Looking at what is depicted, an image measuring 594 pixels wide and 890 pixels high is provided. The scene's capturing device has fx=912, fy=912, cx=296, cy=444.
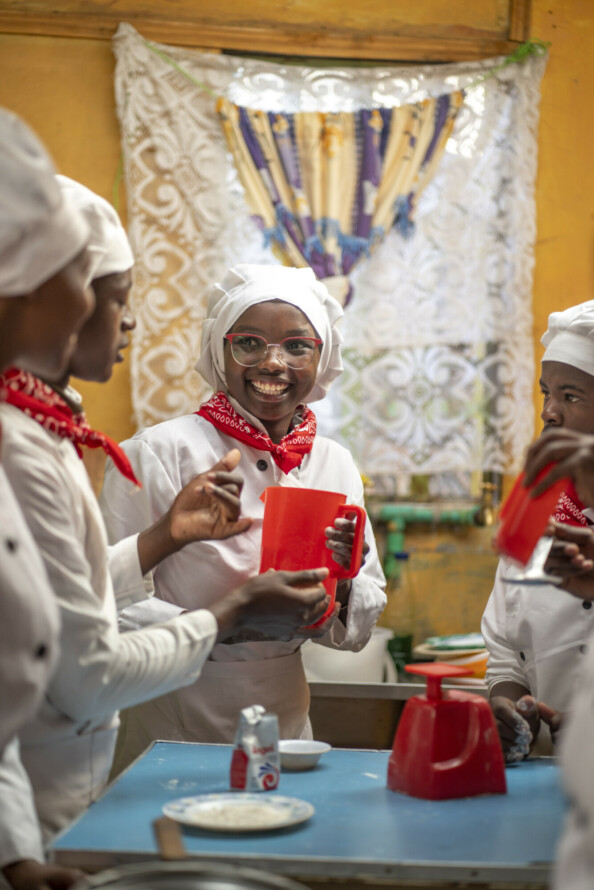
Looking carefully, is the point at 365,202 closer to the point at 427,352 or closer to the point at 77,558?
the point at 427,352

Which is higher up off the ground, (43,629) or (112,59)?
(112,59)

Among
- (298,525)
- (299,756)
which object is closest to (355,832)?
(299,756)

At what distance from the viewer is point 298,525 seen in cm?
213

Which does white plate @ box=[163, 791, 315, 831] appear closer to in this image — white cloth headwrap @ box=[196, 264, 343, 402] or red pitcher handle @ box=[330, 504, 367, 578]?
red pitcher handle @ box=[330, 504, 367, 578]

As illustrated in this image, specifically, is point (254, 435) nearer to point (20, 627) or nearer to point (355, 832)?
point (355, 832)

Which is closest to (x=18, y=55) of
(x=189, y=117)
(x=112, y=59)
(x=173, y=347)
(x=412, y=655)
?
(x=112, y=59)

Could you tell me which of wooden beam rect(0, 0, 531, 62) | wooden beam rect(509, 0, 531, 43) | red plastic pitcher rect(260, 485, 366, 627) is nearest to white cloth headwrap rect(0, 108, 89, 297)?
red plastic pitcher rect(260, 485, 366, 627)

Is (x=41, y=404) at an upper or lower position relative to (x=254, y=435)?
upper

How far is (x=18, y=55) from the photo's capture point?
427 cm

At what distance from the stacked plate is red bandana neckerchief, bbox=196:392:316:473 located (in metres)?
1.31

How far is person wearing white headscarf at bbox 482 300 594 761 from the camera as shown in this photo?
8.21 ft

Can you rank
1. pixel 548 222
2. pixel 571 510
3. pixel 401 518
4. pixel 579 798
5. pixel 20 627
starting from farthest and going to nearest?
pixel 548 222
pixel 401 518
pixel 571 510
pixel 20 627
pixel 579 798

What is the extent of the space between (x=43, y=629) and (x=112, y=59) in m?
3.64

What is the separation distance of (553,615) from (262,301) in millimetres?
1241
